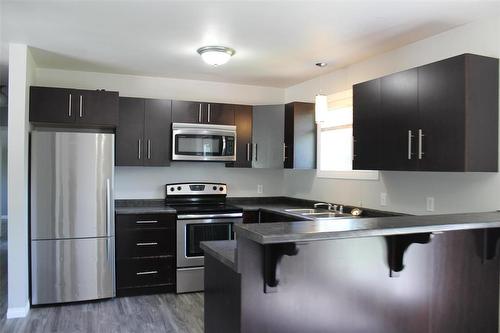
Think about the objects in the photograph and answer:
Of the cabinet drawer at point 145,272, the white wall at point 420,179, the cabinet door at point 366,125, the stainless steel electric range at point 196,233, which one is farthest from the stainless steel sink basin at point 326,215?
the cabinet drawer at point 145,272

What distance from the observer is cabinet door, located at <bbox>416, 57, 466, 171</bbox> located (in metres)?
2.68

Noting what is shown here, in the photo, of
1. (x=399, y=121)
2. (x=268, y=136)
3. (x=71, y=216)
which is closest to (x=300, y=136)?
(x=268, y=136)

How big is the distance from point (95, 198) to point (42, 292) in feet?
3.27

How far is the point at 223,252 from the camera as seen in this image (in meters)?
2.22

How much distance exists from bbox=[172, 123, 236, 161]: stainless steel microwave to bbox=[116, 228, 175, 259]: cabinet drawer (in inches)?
34.0

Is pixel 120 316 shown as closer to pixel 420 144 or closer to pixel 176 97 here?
pixel 176 97

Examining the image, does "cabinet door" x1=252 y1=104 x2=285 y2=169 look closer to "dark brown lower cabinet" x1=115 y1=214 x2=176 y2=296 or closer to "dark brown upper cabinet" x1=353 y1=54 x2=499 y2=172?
"dark brown lower cabinet" x1=115 y1=214 x2=176 y2=296

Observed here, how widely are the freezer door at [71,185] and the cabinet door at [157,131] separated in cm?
54

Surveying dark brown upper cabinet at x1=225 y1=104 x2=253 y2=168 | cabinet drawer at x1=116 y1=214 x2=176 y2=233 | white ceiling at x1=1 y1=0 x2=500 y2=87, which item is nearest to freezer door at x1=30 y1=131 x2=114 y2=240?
cabinet drawer at x1=116 y1=214 x2=176 y2=233

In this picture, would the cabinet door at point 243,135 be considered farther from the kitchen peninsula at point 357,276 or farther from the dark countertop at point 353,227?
the dark countertop at point 353,227

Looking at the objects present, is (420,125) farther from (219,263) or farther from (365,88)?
(219,263)

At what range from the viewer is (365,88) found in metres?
3.51

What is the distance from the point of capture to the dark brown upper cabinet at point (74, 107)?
13.4 feet

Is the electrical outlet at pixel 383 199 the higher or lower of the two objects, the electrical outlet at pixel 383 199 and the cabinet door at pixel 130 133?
the lower
